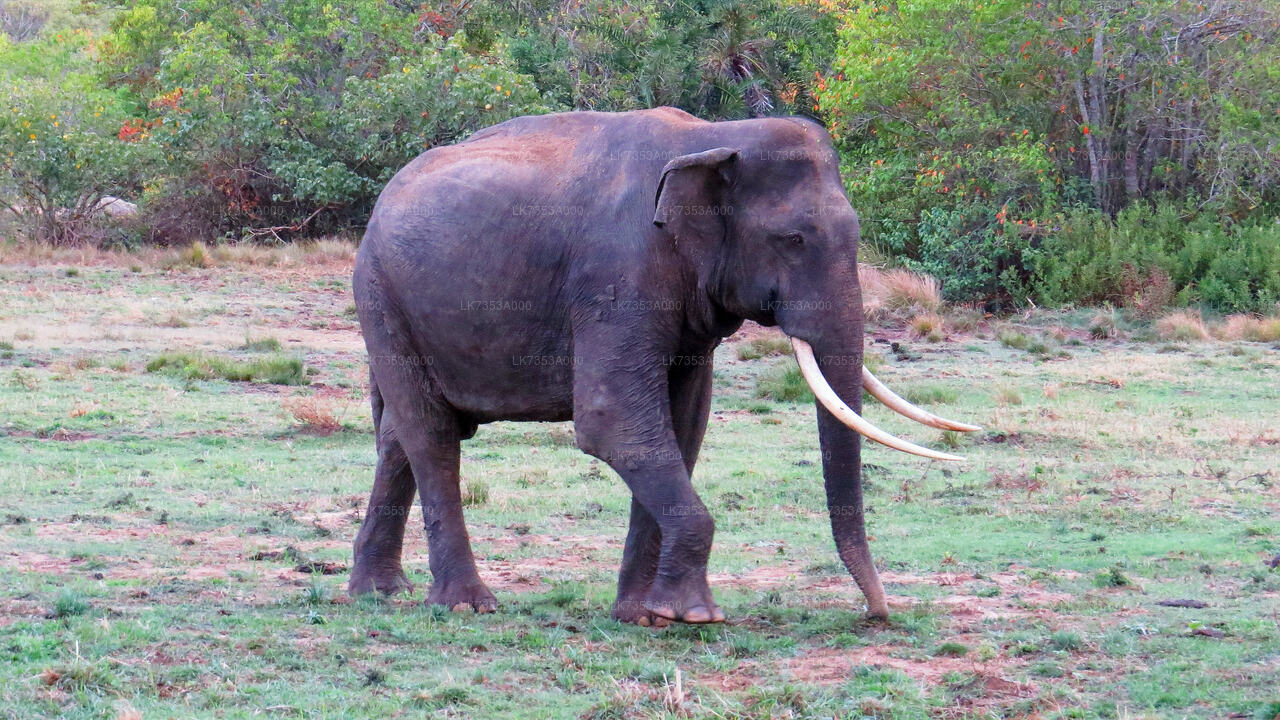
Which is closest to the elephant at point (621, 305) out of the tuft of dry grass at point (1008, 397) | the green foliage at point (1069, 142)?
the tuft of dry grass at point (1008, 397)

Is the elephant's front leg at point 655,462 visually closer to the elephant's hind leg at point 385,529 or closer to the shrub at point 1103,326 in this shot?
the elephant's hind leg at point 385,529

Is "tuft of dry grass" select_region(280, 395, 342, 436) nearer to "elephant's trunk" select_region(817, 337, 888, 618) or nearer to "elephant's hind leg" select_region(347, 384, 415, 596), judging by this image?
"elephant's hind leg" select_region(347, 384, 415, 596)

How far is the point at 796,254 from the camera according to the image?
6602mm

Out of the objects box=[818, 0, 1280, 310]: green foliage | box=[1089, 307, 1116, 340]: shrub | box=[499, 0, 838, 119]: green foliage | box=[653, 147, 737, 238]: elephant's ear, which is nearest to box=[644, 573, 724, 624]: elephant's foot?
box=[653, 147, 737, 238]: elephant's ear

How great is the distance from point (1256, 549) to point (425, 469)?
195 inches

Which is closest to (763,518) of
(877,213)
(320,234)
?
(877,213)

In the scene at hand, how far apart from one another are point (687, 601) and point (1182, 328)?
53.4ft

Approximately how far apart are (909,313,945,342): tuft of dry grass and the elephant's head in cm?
1387

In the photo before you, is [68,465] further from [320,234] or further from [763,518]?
[320,234]

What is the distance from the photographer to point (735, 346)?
1925 centimetres

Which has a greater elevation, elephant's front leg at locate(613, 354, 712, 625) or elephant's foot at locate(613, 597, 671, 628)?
elephant's front leg at locate(613, 354, 712, 625)

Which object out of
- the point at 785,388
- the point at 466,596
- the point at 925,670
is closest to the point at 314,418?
the point at 785,388

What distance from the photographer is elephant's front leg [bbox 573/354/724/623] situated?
6586 mm

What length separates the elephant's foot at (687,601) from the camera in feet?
21.6
